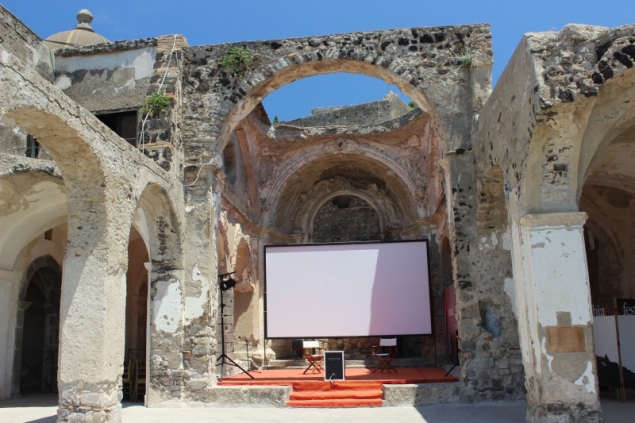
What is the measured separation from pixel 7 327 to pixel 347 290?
6713 mm

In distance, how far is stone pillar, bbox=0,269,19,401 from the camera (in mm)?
11930

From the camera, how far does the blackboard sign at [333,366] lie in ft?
35.7

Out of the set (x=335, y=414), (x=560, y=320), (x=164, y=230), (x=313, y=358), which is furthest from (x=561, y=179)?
(x=313, y=358)

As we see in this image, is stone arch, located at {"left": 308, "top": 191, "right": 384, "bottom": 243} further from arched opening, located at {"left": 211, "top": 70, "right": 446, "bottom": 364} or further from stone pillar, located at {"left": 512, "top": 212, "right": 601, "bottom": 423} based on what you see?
stone pillar, located at {"left": 512, "top": 212, "right": 601, "bottom": 423}

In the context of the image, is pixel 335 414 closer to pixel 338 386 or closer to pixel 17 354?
pixel 338 386

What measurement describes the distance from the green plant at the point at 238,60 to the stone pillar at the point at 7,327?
585 centimetres

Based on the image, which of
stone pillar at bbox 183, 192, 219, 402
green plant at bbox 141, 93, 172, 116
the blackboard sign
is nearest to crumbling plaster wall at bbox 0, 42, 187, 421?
stone pillar at bbox 183, 192, 219, 402

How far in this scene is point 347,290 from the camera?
40.5 ft

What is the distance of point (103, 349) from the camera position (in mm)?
7578

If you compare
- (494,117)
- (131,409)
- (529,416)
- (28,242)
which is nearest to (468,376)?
(529,416)

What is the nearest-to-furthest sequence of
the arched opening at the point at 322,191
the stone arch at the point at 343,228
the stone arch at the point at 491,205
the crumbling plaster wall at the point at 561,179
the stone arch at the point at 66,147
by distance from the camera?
the stone arch at the point at 66,147
the crumbling plaster wall at the point at 561,179
the stone arch at the point at 491,205
the arched opening at the point at 322,191
the stone arch at the point at 343,228

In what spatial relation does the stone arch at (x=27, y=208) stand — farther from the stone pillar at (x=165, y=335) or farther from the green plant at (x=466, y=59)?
the green plant at (x=466, y=59)

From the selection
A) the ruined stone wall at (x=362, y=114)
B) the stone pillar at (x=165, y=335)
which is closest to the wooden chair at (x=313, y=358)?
the stone pillar at (x=165, y=335)

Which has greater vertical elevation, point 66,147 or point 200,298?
point 66,147
